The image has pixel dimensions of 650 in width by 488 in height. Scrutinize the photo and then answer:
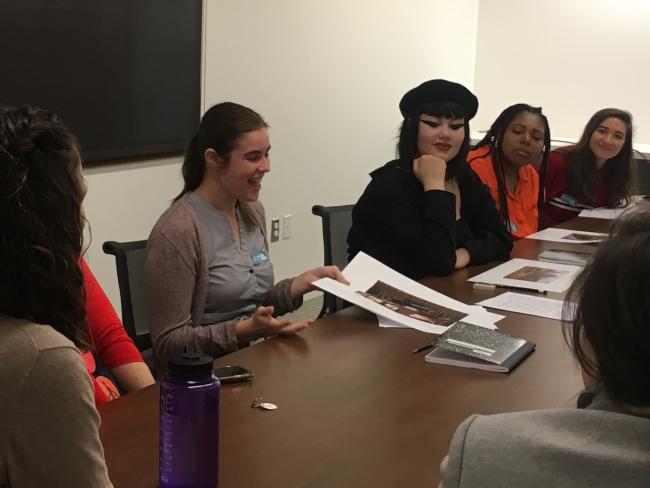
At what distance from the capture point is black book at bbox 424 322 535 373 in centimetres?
172

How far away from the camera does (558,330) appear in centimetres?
200

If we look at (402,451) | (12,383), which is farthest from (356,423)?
(12,383)

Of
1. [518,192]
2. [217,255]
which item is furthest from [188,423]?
[518,192]

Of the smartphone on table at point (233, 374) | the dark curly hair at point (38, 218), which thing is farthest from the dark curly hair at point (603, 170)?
the dark curly hair at point (38, 218)

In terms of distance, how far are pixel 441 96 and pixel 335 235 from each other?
2.04ft

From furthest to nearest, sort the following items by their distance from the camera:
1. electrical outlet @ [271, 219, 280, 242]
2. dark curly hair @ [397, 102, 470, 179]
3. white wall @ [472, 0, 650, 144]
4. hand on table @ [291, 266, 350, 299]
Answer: white wall @ [472, 0, 650, 144] → electrical outlet @ [271, 219, 280, 242] → dark curly hair @ [397, 102, 470, 179] → hand on table @ [291, 266, 350, 299]

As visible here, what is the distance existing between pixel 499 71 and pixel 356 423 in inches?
213

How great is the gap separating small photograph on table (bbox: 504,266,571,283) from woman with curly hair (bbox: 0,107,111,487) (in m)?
1.68

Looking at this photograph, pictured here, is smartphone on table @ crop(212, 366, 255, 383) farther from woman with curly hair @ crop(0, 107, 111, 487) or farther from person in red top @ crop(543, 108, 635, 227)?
person in red top @ crop(543, 108, 635, 227)

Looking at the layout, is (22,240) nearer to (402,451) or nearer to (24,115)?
(24,115)

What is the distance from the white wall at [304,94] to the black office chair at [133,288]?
1.19 m

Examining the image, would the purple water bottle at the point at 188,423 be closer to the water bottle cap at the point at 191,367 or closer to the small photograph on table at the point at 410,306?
the water bottle cap at the point at 191,367

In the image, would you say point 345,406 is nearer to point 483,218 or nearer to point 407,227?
point 407,227

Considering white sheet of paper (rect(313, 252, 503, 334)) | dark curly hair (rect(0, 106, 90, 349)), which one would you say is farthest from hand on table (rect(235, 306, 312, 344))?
dark curly hair (rect(0, 106, 90, 349))
